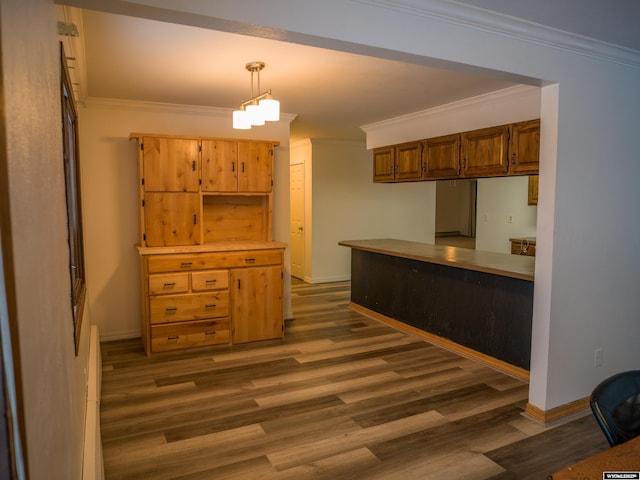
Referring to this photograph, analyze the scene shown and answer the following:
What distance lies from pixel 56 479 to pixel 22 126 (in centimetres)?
75

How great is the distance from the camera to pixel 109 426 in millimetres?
2850

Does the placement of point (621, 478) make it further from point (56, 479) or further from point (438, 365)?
point (438, 365)

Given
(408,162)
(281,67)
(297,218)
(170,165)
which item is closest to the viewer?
(281,67)

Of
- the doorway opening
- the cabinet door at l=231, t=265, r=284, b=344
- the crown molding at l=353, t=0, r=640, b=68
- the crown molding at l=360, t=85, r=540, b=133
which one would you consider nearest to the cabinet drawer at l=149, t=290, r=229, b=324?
the cabinet door at l=231, t=265, r=284, b=344

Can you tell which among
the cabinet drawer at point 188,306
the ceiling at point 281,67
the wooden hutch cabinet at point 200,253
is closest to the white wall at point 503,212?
the ceiling at point 281,67

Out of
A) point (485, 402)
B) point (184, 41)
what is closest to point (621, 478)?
point (485, 402)

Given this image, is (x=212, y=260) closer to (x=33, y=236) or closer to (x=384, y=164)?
(x=384, y=164)

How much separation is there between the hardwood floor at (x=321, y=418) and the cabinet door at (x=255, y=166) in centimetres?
165

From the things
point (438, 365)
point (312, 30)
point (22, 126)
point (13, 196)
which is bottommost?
point (438, 365)

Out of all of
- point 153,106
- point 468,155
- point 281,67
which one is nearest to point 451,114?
point 468,155

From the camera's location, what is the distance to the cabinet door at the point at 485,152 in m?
3.93

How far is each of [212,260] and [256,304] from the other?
632mm

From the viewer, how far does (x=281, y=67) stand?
3.29 meters

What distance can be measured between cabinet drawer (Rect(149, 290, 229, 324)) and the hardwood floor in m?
0.34
